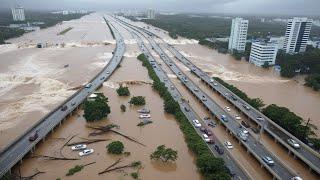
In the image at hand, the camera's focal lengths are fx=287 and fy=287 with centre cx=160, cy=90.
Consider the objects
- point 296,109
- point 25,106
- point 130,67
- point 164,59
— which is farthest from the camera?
point 164,59

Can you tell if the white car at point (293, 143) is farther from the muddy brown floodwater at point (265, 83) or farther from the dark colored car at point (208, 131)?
the dark colored car at point (208, 131)

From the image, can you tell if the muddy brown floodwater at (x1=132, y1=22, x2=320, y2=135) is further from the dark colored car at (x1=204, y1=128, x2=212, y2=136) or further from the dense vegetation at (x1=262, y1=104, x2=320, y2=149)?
the dark colored car at (x1=204, y1=128, x2=212, y2=136)

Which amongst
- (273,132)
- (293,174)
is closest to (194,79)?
(273,132)

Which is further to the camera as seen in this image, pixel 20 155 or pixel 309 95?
pixel 309 95

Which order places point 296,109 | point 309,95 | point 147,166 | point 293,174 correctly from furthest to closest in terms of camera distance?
point 309,95 < point 296,109 < point 147,166 < point 293,174

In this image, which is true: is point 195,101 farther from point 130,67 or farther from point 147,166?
point 130,67

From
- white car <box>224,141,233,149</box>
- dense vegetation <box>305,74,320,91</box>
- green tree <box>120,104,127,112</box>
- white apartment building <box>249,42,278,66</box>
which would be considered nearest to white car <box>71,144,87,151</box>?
green tree <box>120,104,127,112</box>
